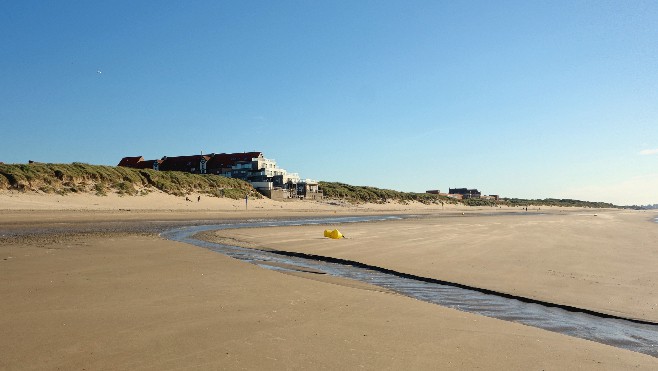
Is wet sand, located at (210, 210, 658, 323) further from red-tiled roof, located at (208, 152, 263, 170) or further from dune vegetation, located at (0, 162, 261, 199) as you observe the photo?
red-tiled roof, located at (208, 152, 263, 170)

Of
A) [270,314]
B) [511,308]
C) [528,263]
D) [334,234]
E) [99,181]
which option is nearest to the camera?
[270,314]

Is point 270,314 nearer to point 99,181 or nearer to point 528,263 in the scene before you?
point 528,263

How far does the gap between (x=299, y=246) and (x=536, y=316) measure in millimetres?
Answer: 9583

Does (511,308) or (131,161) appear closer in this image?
(511,308)

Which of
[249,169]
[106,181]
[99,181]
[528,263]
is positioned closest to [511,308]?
[528,263]

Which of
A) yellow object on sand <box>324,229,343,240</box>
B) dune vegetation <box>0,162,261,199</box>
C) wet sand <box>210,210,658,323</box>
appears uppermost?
dune vegetation <box>0,162,261,199</box>

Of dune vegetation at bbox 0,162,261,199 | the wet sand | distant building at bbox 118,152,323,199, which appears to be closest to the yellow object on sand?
the wet sand

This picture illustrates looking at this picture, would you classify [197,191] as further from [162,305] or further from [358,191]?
[162,305]

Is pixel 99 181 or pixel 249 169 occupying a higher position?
pixel 249 169

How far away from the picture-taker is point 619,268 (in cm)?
1063

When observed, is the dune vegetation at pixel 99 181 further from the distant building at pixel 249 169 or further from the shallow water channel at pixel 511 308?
the shallow water channel at pixel 511 308

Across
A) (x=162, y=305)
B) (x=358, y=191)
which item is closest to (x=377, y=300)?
(x=162, y=305)

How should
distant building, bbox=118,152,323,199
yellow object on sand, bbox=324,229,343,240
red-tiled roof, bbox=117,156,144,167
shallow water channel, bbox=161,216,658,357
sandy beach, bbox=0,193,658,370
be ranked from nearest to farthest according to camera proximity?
sandy beach, bbox=0,193,658,370
shallow water channel, bbox=161,216,658,357
yellow object on sand, bbox=324,229,343,240
distant building, bbox=118,152,323,199
red-tiled roof, bbox=117,156,144,167

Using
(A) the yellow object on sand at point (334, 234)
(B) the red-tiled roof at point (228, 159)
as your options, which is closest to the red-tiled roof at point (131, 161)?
(B) the red-tiled roof at point (228, 159)
